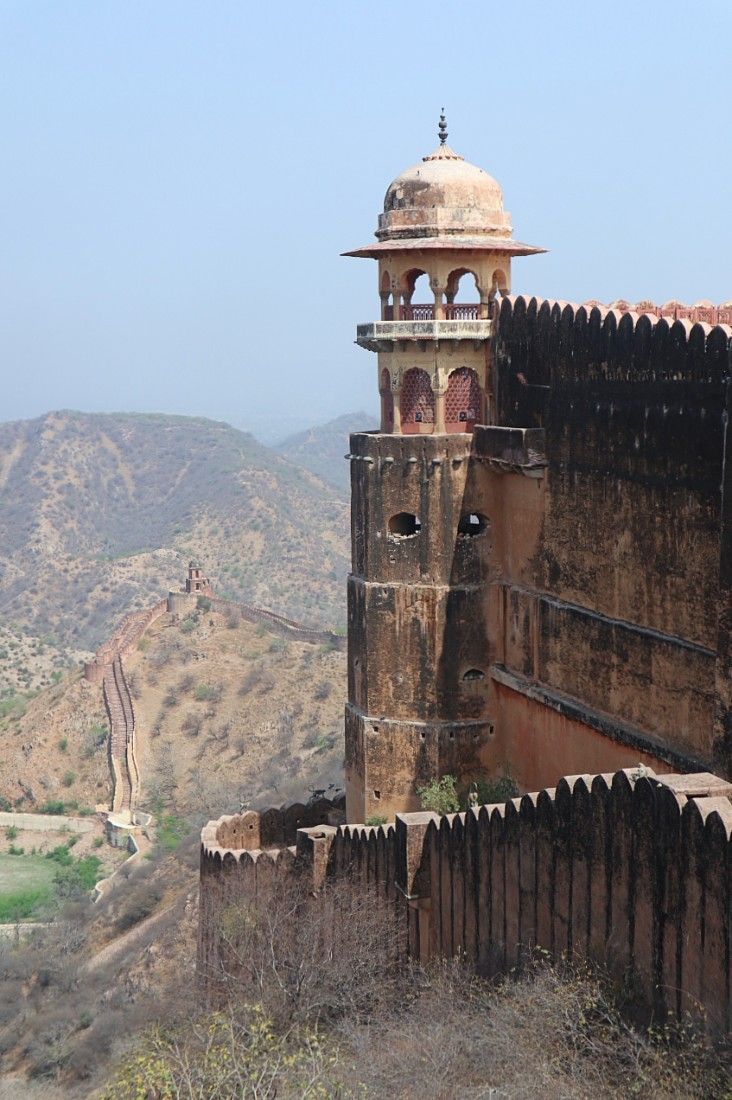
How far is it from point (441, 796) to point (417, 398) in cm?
485

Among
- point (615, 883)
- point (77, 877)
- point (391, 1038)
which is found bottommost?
point (77, 877)

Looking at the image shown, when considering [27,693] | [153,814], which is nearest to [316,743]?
[153,814]

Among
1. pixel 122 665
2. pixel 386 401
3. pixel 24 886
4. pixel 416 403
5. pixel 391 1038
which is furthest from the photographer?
pixel 122 665

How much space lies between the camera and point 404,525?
62.8 ft

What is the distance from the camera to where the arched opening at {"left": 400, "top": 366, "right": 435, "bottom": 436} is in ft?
62.2

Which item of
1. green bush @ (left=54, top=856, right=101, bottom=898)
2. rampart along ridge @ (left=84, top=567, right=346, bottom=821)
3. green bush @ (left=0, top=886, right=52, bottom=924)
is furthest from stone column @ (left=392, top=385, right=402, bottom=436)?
rampart along ridge @ (left=84, top=567, right=346, bottom=821)

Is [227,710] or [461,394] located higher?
[461,394]

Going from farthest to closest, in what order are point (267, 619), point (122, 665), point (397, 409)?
point (267, 619) < point (122, 665) < point (397, 409)

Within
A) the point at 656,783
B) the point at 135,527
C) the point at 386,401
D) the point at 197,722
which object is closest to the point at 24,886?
the point at 197,722

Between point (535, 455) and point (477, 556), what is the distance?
186 cm

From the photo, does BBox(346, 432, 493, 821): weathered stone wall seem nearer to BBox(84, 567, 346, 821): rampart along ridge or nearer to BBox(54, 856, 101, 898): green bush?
BBox(54, 856, 101, 898): green bush

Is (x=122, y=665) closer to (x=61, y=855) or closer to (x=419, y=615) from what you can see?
(x=61, y=855)

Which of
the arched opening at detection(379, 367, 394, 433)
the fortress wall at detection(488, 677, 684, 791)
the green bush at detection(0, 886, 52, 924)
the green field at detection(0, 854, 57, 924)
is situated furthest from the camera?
the green field at detection(0, 854, 57, 924)

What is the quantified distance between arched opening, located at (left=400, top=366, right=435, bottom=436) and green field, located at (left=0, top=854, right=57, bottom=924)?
22796mm
